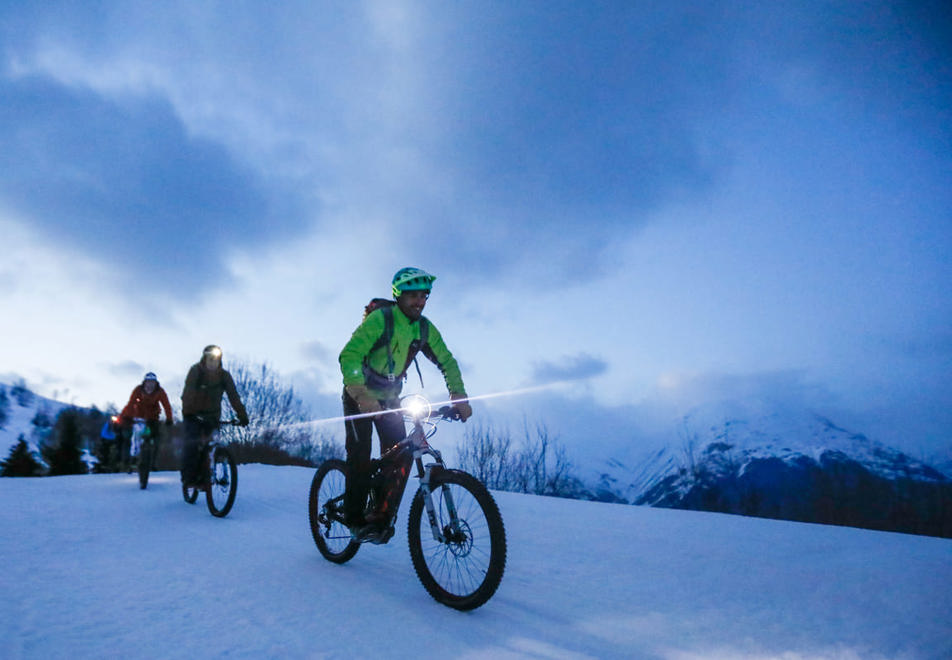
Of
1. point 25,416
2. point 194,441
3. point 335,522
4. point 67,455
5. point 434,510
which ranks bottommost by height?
point 67,455

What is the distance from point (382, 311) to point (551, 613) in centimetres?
227

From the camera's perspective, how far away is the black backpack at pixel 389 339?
4.02m

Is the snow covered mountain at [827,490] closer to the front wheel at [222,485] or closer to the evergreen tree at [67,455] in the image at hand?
the front wheel at [222,485]


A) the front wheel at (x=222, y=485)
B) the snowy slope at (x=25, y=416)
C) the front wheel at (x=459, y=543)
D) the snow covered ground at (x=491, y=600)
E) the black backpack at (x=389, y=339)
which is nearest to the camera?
the snow covered ground at (x=491, y=600)

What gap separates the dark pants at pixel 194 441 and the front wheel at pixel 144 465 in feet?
8.09

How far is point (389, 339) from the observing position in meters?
4.02

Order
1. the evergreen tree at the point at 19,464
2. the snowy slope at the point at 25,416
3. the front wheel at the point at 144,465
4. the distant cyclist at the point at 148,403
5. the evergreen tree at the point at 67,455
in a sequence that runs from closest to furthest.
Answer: the front wheel at the point at 144,465, the distant cyclist at the point at 148,403, the evergreen tree at the point at 19,464, the evergreen tree at the point at 67,455, the snowy slope at the point at 25,416

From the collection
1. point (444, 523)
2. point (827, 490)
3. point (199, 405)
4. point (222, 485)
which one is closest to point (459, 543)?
point (444, 523)

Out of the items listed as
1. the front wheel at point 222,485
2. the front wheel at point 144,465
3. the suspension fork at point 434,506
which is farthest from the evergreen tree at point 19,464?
the suspension fork at point 434,506

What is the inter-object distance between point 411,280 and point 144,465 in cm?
776

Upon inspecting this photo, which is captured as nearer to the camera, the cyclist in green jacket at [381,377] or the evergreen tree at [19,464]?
the cyclist in green jacket at [381,377]

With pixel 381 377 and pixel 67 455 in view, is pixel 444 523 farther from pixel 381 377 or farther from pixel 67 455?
pixel 67 455

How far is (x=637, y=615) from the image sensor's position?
323cm

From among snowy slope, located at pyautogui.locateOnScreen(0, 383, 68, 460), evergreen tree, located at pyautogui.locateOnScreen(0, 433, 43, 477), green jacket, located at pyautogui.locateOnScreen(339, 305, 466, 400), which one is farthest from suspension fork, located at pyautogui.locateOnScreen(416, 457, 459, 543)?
snowy slope, located at pyautogui.locateOnScreen(0, 383, 68, 460)
